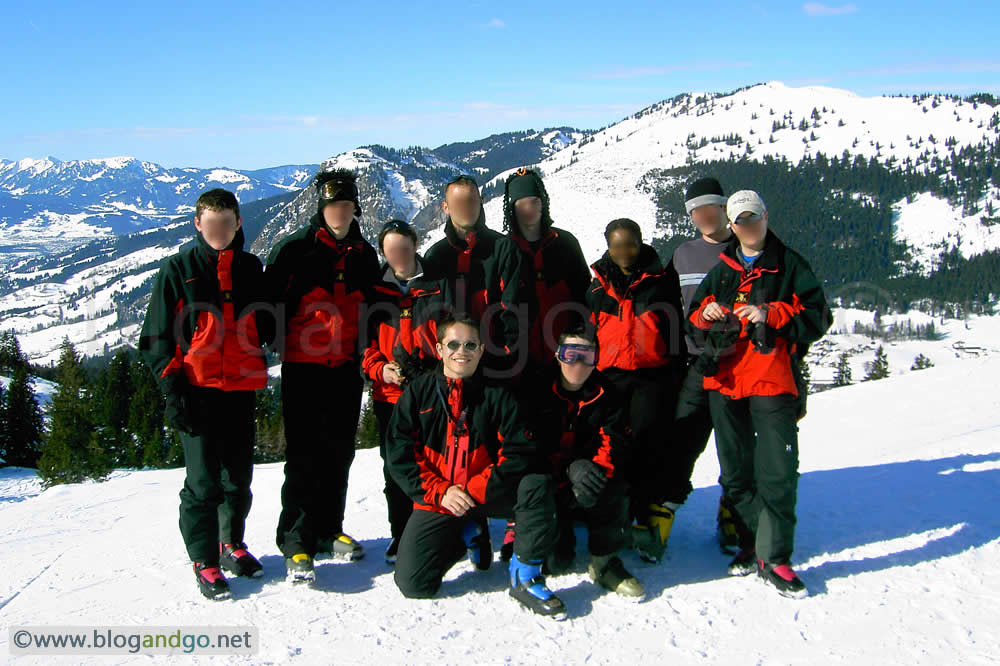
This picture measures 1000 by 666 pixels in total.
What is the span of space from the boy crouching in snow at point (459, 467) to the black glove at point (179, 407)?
1.29 metres

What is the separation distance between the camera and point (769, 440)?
4070 mm

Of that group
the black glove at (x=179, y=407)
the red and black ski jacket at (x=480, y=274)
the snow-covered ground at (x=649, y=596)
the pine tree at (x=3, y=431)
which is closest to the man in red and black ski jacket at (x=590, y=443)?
the snow-covered ground at (x=649, y=596)

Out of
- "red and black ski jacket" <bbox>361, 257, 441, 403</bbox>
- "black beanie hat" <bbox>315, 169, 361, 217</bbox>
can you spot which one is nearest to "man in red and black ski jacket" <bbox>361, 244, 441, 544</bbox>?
"red and black ski jacket" <bbox>361, 257, 441, 403</bbox>

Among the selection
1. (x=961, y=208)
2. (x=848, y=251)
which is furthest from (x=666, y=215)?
(x=961, y=208)

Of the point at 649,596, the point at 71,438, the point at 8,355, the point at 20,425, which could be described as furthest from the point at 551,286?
the point at 8,355

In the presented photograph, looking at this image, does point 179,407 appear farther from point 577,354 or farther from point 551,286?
point 551,286

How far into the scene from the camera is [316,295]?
4.54 meters

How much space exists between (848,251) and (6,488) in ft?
626

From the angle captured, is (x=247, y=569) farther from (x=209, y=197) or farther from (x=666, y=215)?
(x=666, y=215)

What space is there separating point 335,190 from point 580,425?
240 centimetres

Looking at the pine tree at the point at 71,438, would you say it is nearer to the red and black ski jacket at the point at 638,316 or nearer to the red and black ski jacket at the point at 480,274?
the red and black ski jacket at the point at 480,274

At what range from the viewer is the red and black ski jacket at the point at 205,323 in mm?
4113

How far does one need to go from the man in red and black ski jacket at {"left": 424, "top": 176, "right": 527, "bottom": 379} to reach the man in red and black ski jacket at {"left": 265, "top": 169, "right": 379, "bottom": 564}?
1.89ft

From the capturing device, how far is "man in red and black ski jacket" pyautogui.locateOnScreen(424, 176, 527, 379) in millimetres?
4512
